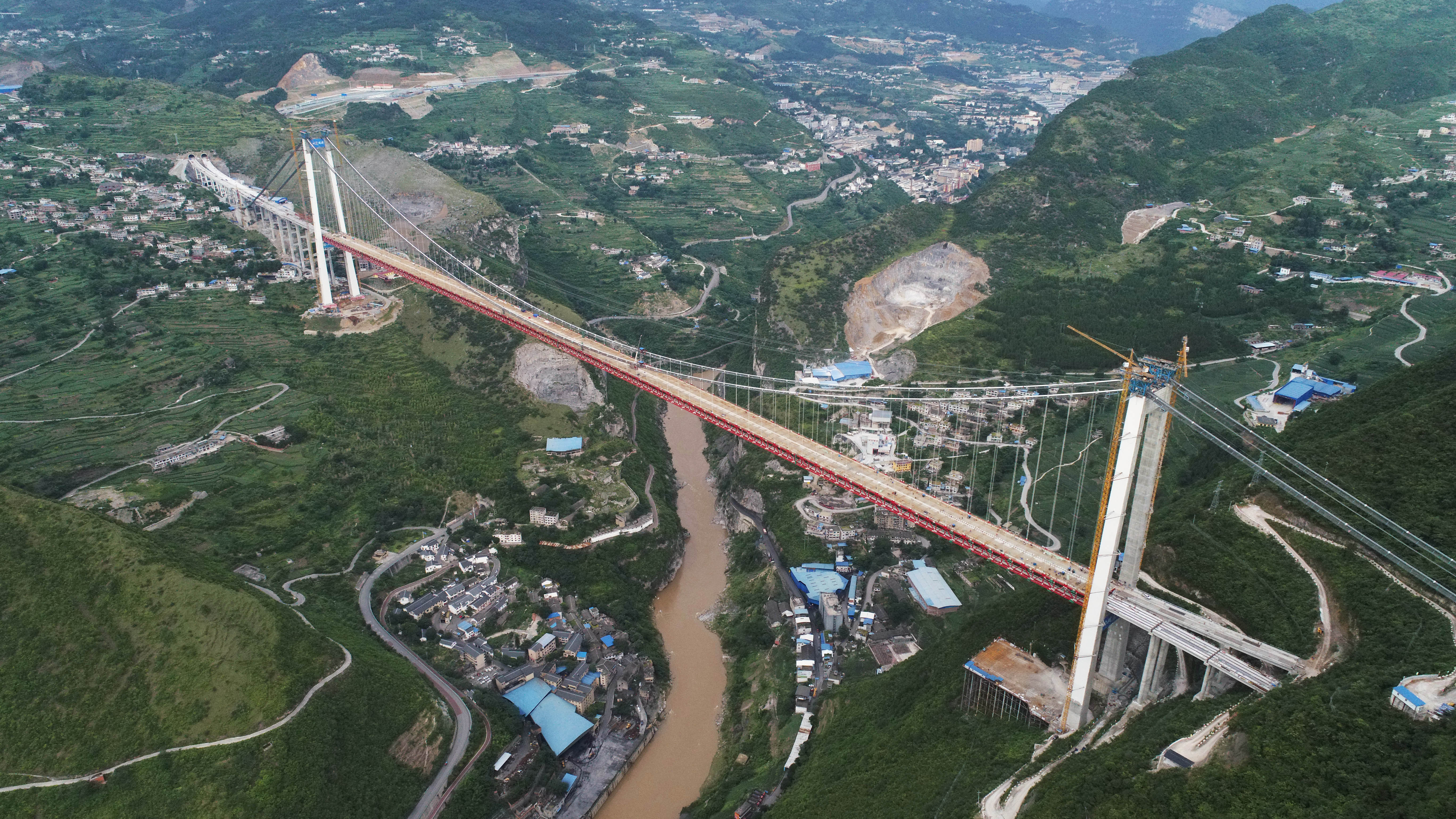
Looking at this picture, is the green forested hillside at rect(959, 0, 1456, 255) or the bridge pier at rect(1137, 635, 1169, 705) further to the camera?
the green forested hillside at rect(959, 0, 1456, 255)

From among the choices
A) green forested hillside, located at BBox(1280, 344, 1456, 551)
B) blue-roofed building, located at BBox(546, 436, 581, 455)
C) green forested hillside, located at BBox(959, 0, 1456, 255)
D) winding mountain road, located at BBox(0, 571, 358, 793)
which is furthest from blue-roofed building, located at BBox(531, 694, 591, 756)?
green forested hillside, located at BBox(959, 0, 1456, 255)

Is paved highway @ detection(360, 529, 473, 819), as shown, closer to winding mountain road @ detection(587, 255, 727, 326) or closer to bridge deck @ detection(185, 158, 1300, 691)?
bridge deck @ detection(185, 158, 1300, 691)

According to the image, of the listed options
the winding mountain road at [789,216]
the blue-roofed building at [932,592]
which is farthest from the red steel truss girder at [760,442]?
the winding mountain road at [789,216]

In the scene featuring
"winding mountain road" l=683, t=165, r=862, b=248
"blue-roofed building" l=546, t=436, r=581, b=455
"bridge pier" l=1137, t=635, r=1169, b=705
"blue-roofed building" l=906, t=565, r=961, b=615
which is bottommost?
"winding mountain road" l=683, t=165, r=862, b=248

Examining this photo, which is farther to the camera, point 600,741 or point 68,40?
point 68,40

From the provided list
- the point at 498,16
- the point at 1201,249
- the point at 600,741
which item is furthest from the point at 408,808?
the point at 498,16

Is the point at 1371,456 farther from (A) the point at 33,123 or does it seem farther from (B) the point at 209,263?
(A) the point at 33,123

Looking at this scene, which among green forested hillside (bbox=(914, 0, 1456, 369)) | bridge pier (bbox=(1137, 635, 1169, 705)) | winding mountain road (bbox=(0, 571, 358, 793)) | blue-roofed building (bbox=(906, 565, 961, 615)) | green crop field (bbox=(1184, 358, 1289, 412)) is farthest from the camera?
green forested hillside (bbox=(914, 0, 1456, 369))

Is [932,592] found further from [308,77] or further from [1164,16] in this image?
[1164,16]
